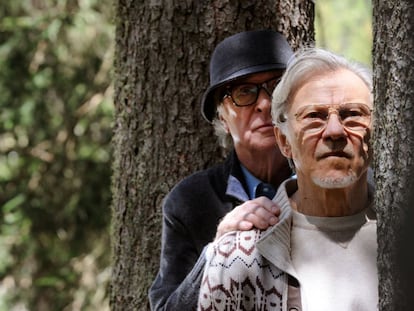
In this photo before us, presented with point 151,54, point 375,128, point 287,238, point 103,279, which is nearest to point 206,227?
point 287,238

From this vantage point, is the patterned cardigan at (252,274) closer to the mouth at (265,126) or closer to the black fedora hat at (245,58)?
the mouth at (265,126)

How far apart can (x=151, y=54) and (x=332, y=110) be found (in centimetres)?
178

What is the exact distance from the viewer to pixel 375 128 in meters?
2.15

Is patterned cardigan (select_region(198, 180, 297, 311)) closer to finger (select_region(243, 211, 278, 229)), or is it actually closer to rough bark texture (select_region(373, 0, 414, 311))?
finger (select_region(243, 211, 278, 229))

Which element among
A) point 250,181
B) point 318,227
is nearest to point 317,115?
point 318,227

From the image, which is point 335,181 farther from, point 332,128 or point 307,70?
point 307,70

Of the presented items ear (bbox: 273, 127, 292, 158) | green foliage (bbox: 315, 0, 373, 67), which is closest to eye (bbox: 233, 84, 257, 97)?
ear (bbox: 273, 127, 292, 158)

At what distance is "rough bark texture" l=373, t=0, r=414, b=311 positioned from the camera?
1.97 metres

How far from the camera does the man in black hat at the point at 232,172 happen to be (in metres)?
2.88

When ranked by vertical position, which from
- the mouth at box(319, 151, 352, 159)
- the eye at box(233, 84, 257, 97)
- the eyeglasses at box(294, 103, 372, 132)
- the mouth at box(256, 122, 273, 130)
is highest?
the eye at box(233, 84, 257, 97)

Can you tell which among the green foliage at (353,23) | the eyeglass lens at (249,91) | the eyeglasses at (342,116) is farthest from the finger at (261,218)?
the green foliage at (353,23)

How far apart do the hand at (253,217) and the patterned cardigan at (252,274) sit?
25mm

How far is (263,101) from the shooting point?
2.90 m

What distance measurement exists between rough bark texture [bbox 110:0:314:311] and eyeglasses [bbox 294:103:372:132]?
1504 millimetres
